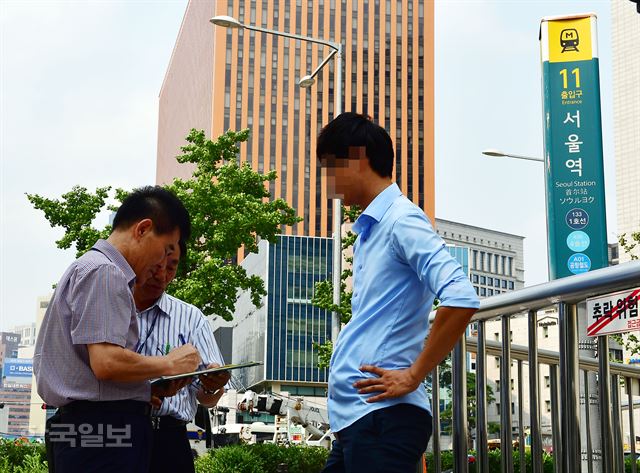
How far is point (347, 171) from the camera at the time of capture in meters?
2.84

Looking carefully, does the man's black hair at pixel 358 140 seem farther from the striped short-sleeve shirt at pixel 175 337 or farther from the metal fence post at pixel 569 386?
the striped short-sleeve shirt at pixel 175 337

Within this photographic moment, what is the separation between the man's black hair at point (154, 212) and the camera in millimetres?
3256

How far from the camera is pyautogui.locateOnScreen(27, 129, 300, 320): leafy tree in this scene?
2589cm

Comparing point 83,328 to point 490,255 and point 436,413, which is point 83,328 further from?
point 490,255

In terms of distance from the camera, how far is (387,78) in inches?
3986

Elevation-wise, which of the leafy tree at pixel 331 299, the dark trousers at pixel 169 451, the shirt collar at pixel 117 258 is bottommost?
the dark trousers at pixel 169 451

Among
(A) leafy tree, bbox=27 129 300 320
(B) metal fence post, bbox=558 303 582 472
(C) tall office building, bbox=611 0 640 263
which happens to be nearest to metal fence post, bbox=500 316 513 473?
(B) metal fence post, bbox=558 303 582 472

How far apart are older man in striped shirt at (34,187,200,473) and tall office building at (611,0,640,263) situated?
101 metres

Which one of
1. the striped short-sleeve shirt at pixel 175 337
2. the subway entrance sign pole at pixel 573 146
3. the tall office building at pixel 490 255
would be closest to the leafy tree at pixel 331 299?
the subway entrance sign pole at pixel 573 146

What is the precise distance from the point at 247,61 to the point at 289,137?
28.7 feet

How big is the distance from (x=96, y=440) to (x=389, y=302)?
99 centimetres

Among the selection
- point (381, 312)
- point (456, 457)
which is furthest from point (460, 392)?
point (381, 312)

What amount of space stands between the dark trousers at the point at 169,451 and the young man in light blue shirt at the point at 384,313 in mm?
1143

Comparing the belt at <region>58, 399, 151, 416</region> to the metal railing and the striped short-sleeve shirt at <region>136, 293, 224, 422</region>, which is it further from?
the metal railing
